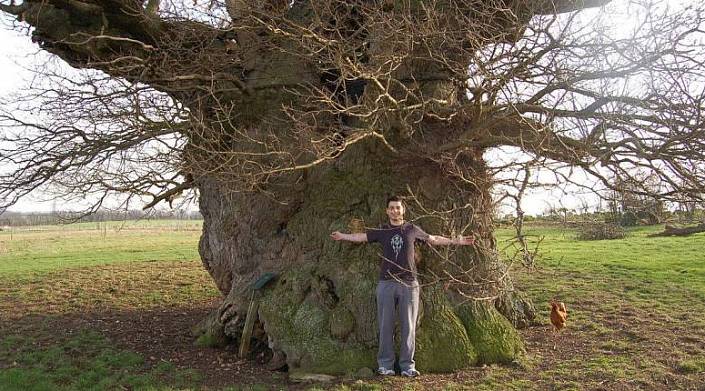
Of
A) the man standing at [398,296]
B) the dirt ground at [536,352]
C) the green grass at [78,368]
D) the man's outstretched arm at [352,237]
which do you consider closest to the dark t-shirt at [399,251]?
the man standing at [398,296]

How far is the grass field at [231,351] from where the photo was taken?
644 cm

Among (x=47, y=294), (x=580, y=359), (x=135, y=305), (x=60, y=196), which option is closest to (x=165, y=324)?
(x=135, y=305)

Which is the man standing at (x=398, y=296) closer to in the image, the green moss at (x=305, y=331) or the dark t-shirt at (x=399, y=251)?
the dark t-shirt at (x=399, y=251)

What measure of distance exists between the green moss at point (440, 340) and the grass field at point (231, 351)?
0.19m

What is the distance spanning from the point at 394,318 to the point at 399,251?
0.74 metres

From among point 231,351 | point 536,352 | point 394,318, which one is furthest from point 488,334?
point 231,351

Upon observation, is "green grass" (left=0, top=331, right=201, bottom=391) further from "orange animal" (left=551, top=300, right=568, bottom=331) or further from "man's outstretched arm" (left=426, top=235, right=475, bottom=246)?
"orange animal" (left=551, top=300, right=568, bottom=331)

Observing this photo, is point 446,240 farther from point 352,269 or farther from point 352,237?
point 352,269

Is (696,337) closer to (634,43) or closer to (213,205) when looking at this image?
(634,43)

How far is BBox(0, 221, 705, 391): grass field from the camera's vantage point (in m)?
6.44

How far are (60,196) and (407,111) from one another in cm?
483

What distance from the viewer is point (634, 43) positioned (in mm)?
5559

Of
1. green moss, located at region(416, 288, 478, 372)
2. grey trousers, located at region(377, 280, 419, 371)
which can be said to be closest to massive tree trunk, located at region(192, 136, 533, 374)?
green moss, located at region(416, 288, 478, 372)

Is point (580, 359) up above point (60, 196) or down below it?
below
